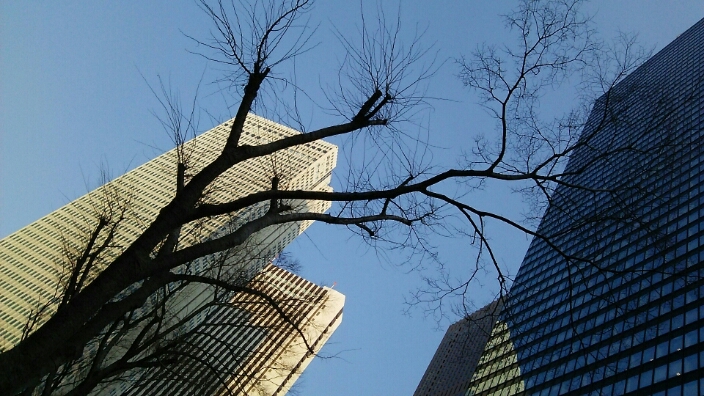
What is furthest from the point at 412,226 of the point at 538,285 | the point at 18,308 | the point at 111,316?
the point at 18,308

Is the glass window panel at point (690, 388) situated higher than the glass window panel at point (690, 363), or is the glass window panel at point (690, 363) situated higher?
the glass window panel at point (690, 363)

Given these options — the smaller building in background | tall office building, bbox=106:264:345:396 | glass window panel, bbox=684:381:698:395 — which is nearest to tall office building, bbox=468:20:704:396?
glass window panel, bbox=684:381:698:395

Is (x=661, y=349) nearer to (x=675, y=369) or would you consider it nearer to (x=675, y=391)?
(x=675, y=369)

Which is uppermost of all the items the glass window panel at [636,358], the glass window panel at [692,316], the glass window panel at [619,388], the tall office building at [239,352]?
the glass window panel at [692,316]

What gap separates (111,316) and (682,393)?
102 ft

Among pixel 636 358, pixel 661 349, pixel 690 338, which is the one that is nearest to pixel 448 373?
pixel 636 358

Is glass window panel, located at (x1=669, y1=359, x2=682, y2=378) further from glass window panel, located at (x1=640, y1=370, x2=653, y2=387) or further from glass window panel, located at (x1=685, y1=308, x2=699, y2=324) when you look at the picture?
glass window panel, located at (x1=685, y1=308, x2=699, y2=324)

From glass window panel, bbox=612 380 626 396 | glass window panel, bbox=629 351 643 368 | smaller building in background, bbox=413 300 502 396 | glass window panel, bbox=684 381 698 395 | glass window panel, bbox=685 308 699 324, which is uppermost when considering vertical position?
smaller building in background, bbox=413 300 502 396

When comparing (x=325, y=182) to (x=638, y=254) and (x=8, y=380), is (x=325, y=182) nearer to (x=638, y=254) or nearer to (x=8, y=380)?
(x=638, y=254)

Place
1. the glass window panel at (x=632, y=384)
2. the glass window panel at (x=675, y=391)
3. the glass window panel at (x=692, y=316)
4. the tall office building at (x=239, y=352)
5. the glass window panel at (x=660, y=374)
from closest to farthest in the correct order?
1. the tall office building at (x=239, y=352)
2. the glass window panel at (x=675, y=391)
3. the glass window panel at (x=660, y=374)
4. the glass window panel at (x=692, y=316)
5. the glass window panel at (x=632, y=384)

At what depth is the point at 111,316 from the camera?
6.23 meters

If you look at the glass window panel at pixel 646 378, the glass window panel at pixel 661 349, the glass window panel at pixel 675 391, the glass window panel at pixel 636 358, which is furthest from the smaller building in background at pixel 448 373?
the glass window panel at pixel 675 391

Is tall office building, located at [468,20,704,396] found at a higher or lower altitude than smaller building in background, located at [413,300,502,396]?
lower

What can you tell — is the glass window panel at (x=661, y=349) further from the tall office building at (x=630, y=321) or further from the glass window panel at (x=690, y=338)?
the glass window panel at (x=690, y=338)
